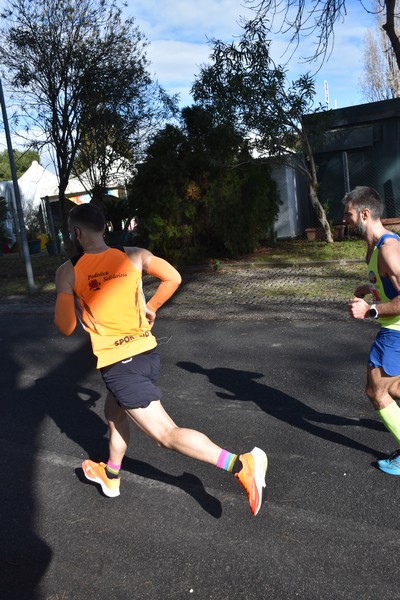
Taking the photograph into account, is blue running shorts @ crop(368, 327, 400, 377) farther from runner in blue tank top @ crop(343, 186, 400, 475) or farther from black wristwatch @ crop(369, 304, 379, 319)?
black wristwatch @ crop(369, 304, 379, 319)

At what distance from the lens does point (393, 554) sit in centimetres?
292

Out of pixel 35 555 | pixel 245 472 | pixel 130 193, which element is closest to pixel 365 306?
pixel 245 472

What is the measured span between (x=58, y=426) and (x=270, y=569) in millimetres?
2788

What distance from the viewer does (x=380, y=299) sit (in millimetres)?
3680

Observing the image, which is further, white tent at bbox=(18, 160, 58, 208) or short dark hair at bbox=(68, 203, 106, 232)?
white tent at bbox=(18, 160, 58, 208)

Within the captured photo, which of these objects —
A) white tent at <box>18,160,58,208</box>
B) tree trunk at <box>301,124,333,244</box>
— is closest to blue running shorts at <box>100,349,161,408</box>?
tree trunk at <box>301,124,333,244</box>

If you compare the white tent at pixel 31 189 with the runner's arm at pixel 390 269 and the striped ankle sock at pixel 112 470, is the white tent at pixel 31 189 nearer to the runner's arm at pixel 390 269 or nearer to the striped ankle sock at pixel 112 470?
the striped ankle sock at pixel 112 470

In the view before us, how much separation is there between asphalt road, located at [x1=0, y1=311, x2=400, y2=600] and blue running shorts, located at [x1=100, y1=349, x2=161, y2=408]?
0.76m

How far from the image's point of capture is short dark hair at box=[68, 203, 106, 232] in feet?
10.8

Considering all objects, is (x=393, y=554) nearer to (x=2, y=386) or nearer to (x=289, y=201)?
(x=2, y=386)

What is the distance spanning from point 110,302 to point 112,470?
119 cm

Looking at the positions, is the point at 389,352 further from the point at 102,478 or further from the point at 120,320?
the point at 102,478

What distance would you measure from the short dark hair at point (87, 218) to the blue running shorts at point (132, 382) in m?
0.79

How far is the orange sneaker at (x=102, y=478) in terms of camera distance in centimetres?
380
